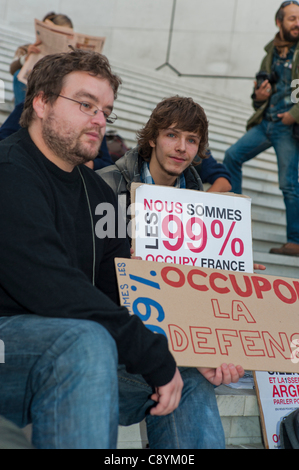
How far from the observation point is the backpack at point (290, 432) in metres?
1.78

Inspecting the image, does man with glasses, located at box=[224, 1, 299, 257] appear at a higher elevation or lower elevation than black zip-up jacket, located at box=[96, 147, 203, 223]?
higher

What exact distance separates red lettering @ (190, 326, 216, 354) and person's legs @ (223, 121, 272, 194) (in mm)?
2605

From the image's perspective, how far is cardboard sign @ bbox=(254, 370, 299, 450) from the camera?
2018mm

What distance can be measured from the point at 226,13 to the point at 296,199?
8949mm

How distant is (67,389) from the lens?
3.68ft

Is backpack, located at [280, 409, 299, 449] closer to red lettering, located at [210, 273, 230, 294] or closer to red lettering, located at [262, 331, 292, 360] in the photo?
red lettering, located at [262, 331, 292, 360]

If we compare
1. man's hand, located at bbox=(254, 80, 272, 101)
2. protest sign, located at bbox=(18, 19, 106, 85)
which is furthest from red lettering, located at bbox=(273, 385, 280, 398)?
protest sign, located at bbox=(18, 19, 106, 85)

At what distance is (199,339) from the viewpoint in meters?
1.66

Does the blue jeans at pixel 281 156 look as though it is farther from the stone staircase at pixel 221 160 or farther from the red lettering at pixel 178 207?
the red lettering at pixel 178 207

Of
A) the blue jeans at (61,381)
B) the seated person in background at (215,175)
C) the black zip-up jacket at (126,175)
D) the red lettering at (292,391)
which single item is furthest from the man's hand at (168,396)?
the seated person in background at (215,175)
